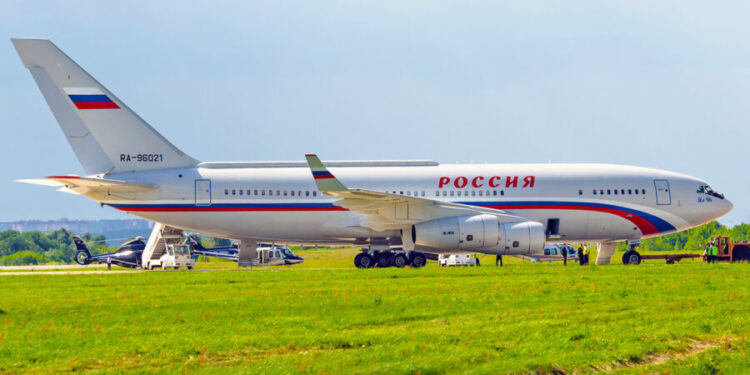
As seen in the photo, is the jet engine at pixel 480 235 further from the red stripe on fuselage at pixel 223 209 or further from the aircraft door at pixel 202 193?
the aircraft door at pixel 202 193

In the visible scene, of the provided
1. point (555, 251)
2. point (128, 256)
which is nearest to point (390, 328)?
point (128, 256)

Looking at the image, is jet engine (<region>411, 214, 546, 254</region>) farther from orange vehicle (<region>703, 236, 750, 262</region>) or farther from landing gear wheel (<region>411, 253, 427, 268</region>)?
orange vehicle (<region>703, 236, 750, 262</region>)

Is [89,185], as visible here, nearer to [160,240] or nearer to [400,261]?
[160,240]

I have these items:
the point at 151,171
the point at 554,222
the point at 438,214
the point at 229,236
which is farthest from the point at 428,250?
the point at 151,171

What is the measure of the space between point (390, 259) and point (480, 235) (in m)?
4.61

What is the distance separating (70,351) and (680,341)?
9395 millimetres

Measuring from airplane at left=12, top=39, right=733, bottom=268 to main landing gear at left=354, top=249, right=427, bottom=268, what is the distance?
4 centimetres

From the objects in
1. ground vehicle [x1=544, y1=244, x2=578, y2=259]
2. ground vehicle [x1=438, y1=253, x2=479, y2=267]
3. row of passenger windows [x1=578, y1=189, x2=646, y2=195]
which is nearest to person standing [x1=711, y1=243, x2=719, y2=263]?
row of passenger windows [x1=578, y1=189, x2=646, y2=195]

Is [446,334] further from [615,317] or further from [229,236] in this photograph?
[229,236]

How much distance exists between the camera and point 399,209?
129 ft

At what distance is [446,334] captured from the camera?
15547 millimetres

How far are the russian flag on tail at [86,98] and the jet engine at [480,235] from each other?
1435 cm

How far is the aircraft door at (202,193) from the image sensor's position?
4044 cm

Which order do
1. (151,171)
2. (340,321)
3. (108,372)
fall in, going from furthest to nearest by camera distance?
(151,171) → (340,321) → (108,372)
